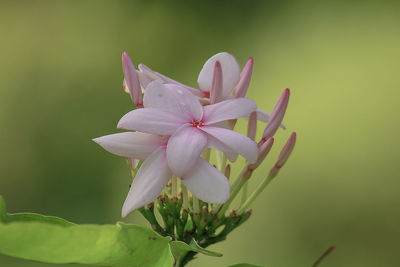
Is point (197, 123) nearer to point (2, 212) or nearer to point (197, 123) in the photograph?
point (197, 123)

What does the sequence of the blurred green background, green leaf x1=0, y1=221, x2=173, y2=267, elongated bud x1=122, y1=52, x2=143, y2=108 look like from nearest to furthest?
green leaf x1=0, y1=221, x2=173, y2=267
elongated bud x1=122, y1=52, x2=143, y2=108
the blurred green background

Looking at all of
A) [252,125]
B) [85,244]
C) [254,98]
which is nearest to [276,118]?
[252,125]

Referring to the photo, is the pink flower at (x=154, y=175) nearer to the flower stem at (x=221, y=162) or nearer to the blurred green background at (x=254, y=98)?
the flower stem at (x=221, y=162)

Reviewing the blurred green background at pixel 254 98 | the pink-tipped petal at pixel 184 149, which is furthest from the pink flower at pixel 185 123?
the blurred green background at pixel 254 98

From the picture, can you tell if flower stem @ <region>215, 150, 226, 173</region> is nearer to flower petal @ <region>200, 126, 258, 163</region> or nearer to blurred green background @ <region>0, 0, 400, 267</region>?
flower petal @ <region>200, 126, 258, 163</region>

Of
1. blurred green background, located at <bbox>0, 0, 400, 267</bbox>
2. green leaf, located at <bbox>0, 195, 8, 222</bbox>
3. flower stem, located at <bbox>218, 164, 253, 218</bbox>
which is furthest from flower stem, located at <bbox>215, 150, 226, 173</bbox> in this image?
blurred green background, located at <bbox>0, 0, 400, 267</bbox>

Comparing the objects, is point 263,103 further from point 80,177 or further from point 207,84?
point 207,84

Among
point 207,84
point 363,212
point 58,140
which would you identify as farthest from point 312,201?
point 207,84
